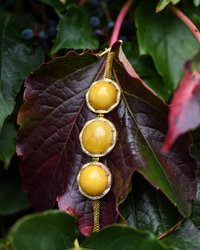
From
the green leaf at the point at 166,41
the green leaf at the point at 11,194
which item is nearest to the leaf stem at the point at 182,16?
the green leaf at the point at 166,41

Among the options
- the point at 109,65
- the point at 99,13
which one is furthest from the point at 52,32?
the point at 109,65

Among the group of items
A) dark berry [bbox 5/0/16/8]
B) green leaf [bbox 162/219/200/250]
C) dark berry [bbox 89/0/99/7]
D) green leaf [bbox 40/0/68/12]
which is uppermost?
green leaf [bbox 40/0/68/12]

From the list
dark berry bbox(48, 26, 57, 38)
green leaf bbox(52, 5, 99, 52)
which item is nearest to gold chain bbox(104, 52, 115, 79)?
green leaf bbox(52, 5, 99, 52)

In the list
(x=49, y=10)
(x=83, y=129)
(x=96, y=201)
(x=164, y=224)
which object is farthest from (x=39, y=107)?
(x=49, y=10)

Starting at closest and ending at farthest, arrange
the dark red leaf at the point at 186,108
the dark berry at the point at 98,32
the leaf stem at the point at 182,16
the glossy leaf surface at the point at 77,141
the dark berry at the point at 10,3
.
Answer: the dark red leaf at the point at 186,108, the glossy leaf surface at the point at 77,141, the leaf stem at the point at 182,16, the dark berry at the point at 98,32, the dark berry at the point at 10,3

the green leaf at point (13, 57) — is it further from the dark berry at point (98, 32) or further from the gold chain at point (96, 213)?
the gold chain at point (96, 213)

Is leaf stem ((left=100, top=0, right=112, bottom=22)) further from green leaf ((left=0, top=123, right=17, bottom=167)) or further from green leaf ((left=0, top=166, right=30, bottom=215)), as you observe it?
green leaf ((left=0, top=166, right=30, bottom=215))

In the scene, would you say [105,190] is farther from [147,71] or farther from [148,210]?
[147,71]
